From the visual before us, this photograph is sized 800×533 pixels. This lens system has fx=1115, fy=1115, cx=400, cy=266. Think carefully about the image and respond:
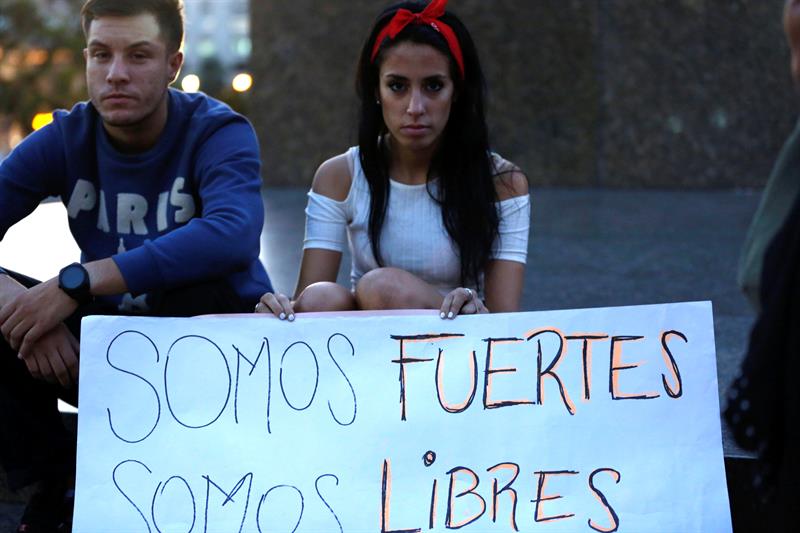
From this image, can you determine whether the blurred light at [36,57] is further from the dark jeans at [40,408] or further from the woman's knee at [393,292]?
the woman's knee at [393,292]

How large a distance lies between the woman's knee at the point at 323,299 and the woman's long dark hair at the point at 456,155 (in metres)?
0.32

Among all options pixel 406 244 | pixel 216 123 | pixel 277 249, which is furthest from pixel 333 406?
pixel 277 249

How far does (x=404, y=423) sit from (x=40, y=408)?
91 centimetres

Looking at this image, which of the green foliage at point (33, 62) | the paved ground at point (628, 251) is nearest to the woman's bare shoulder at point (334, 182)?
the paved ground at point (628, 251)

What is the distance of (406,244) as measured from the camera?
2947 mm

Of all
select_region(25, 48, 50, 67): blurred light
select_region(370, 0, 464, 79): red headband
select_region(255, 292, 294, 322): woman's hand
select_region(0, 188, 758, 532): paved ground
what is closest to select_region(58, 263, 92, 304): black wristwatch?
select_region(255, 292, 294, 322): woman's hand

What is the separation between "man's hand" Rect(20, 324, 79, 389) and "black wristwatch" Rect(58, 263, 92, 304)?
93 millimetres

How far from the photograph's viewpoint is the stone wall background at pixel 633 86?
757cm

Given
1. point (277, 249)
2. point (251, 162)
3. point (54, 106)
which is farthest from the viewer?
point (54, 106)

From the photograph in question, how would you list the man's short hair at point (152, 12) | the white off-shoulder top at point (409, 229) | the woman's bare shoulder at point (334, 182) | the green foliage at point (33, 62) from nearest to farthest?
1. the man's short hair at point (152, 12)
2. the white off-shoulder top at point (409, 229)
3. the woman's bare shoulder at point (334, 182)
4. the green foliage at point (33, 62)

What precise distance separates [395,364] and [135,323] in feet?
1.85

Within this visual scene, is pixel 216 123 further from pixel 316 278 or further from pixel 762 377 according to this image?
pixel 762 377

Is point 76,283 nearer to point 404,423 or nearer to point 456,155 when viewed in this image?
point 404,423

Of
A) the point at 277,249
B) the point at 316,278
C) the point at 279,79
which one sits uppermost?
the point at 279,79
